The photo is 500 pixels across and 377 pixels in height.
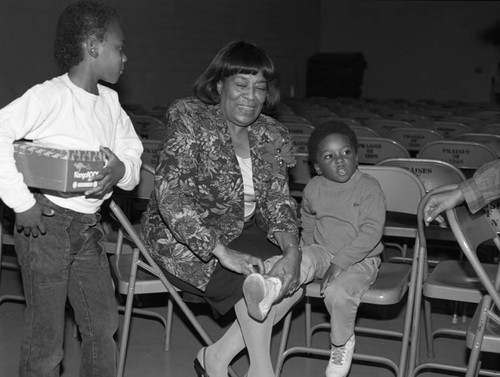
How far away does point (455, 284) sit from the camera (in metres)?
3.07

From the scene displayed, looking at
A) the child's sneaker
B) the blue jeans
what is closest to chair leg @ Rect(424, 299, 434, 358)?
the child's sneaker

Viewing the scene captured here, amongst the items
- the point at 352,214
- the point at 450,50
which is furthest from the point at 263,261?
the point at 450,50

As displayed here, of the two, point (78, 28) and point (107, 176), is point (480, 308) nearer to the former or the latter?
point (107, 176)

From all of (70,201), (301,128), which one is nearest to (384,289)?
(70,201)

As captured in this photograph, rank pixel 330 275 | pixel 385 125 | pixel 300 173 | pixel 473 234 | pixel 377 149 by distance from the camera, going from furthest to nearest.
A: pixel 385 125, pixel 377 149, pixel 300 173, pixel 330 275, pixel 473 234

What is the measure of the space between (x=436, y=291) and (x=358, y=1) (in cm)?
1427

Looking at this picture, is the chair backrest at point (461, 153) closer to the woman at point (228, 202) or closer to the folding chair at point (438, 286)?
the folding chair at point (438, 286)

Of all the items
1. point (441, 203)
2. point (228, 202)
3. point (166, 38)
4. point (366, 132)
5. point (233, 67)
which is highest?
point (233, 67)

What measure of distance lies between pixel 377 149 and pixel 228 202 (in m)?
2.26

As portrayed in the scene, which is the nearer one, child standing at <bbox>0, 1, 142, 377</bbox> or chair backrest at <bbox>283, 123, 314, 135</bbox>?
child standing at <bbox>0, 1, 142, 377</bbox>

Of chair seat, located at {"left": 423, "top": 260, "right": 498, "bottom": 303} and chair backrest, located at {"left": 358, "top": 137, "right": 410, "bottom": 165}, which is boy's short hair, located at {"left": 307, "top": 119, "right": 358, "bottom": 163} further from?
chair backrest, located at {"left": 358, "top": 137, "right": 410, "bottom": 165}

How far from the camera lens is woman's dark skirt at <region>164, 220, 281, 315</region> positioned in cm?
279

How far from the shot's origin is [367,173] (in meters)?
3.50

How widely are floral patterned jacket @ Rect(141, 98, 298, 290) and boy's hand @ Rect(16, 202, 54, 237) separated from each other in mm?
499
